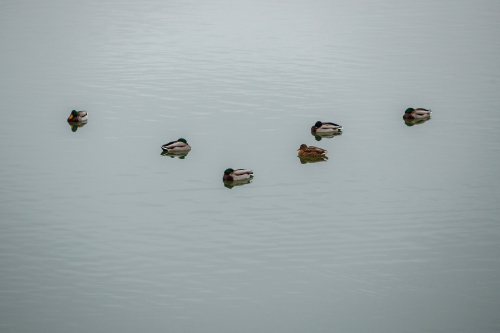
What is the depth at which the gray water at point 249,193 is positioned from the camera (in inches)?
542

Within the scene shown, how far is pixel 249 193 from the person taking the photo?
19719 millimetres

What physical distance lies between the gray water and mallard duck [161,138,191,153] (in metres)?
0.36

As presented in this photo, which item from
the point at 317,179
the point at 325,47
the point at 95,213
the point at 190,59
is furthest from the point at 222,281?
the point at 325,47

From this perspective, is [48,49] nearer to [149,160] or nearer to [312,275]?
[149,160]

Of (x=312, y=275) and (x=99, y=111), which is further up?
(x=99, y=111)

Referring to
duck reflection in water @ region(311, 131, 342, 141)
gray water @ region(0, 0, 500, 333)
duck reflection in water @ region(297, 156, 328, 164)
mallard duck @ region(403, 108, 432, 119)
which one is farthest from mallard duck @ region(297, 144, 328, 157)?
mallard duck @ region(403, 108, 432, 119)

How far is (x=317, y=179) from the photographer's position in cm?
2094

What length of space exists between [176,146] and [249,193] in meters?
4.26

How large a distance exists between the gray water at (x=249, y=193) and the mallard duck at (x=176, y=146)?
36 centimetres

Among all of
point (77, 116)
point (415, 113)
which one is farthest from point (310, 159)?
point (77, 116)

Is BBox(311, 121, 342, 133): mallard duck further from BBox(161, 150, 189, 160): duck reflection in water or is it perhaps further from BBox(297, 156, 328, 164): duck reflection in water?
BBox(161, 150, 189, 160): duck reflection in water

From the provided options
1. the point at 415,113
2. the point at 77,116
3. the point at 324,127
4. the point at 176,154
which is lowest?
the point at 176,154

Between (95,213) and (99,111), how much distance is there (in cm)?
1102

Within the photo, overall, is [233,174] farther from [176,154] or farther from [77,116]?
[77,116]
